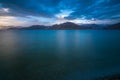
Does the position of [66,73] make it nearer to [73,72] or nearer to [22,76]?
[73,72]

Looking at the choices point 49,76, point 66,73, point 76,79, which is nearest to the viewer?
point 76,79

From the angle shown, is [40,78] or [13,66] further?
[13,66]

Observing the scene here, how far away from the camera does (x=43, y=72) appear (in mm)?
19078

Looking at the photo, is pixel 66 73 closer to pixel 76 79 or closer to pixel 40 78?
pixel 76 79

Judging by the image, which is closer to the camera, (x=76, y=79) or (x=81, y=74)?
(x=76, y=79)

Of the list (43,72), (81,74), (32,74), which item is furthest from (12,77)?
(81,74)

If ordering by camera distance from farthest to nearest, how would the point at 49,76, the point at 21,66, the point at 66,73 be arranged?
the point at 21,66 < the point at 66,73 < the point at 49,76

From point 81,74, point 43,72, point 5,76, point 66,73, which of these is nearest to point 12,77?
point 5,76

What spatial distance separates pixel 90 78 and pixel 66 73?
360 cm

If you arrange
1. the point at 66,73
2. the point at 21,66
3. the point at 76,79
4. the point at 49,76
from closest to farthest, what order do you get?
1. the point at 76,79
2. the point at 49,76
3. the point at 66,73
4. the point at 21,66

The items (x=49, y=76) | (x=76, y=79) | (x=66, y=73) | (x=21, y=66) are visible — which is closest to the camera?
(x=76, y=79)

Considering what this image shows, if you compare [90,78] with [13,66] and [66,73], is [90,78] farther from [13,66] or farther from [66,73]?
[13,66]

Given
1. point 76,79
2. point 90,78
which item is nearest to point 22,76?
point 76,79

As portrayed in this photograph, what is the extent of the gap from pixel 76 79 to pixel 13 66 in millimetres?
Answer: 11424
